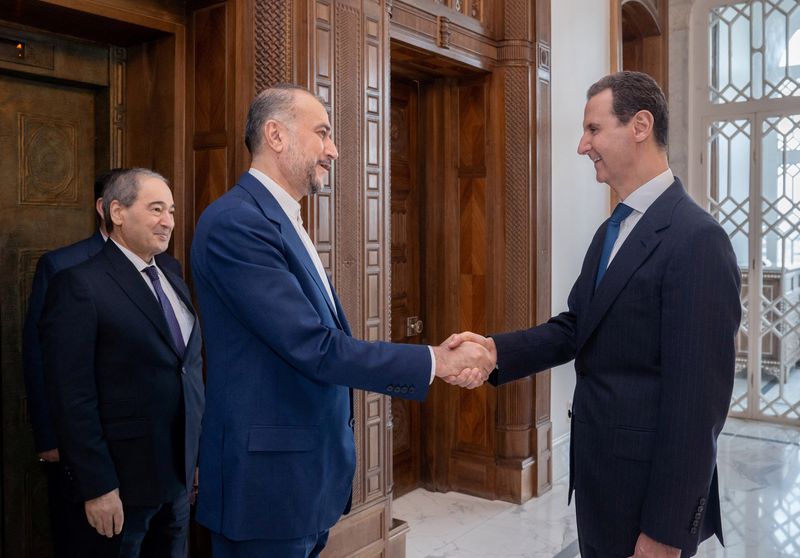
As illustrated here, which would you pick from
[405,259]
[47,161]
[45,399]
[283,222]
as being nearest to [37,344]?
[45,399]

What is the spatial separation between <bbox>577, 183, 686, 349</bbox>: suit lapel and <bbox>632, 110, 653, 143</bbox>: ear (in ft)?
0.51

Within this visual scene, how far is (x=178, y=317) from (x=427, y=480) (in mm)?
2734

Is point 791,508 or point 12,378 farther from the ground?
point 12,378

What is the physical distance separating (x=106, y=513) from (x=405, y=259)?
279 cm

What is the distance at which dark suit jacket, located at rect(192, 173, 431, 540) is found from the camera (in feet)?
6.04

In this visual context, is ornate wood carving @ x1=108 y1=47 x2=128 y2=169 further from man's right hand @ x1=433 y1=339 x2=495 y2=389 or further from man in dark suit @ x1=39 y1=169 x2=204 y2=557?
man's right hand @ x1=433 y1=339 x2=495 y2=389

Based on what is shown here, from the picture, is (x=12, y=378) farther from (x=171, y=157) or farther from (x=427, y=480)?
(x=427, y=480)

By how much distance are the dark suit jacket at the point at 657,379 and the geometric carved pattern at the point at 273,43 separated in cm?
150

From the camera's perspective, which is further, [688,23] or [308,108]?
[688,23]

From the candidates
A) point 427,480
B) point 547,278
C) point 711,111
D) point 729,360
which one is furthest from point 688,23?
point 729,360


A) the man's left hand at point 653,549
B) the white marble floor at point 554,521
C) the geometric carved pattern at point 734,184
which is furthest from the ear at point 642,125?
the geometric carved pattern at point 734,184

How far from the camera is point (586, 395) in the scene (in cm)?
196

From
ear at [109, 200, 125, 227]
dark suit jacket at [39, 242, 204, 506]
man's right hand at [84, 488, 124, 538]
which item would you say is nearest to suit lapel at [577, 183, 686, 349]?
dark suit jacket at [39, 242, 204, 506]

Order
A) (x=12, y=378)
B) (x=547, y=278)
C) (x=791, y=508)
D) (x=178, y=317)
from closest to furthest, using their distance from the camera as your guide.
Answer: (x=178, y=317) < (x=12, y=378) < (x=791, y=508) < (x=547, y=278)
